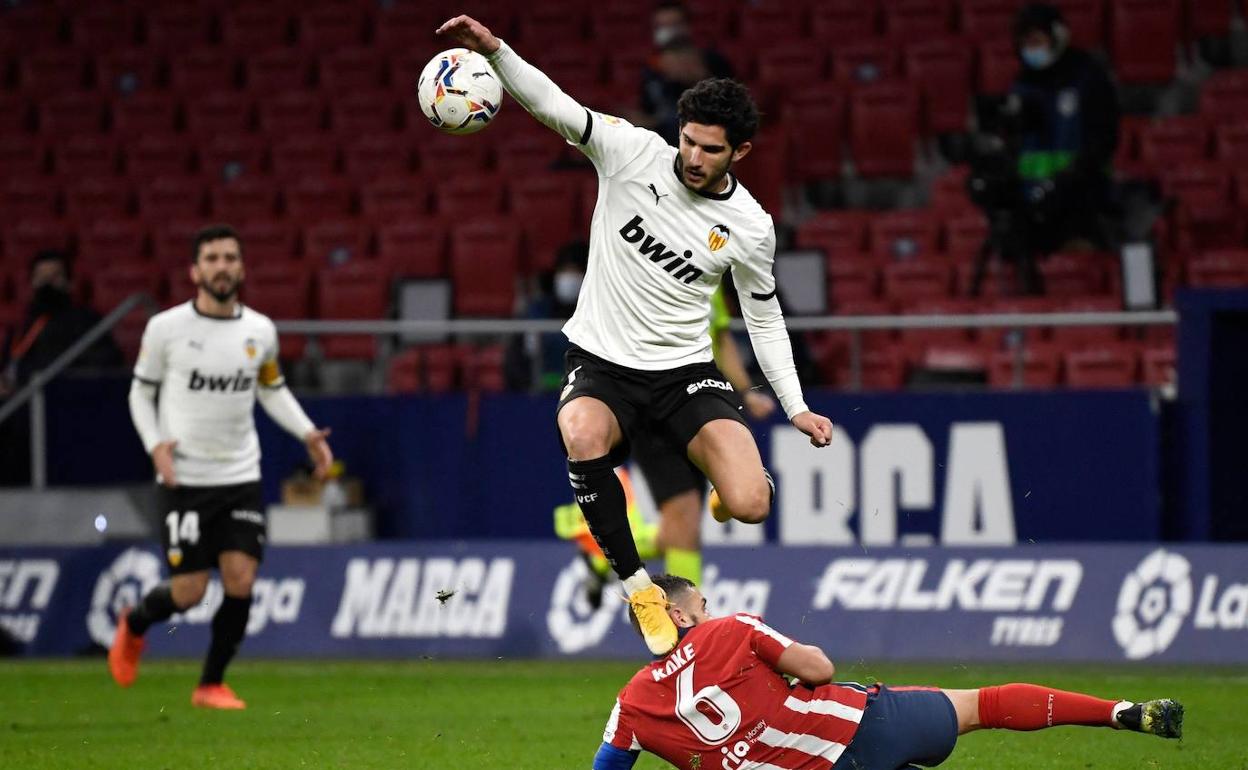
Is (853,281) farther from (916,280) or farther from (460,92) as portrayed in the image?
(460,92)

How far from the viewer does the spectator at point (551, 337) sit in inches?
525

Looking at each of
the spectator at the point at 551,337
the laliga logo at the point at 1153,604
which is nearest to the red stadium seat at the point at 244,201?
the spectator at the point at 551,337

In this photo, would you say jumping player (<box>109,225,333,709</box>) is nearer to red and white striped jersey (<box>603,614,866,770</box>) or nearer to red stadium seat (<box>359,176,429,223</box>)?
red and white striped jersey (<box>603,614,866,770</box>)

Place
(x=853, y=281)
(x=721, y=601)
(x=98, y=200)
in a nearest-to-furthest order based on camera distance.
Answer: (x=721, y=601) < (x=853, y=281) < (x=98, y=200)

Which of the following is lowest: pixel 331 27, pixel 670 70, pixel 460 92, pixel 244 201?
pixel 244 201

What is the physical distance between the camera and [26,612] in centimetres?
1327

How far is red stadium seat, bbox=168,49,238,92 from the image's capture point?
19.2 metres

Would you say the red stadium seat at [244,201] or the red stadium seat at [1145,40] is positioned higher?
the red stadium seat at [1145,40]

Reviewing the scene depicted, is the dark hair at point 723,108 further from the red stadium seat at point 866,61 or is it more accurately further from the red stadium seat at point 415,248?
the red stadium seat at point 866,61

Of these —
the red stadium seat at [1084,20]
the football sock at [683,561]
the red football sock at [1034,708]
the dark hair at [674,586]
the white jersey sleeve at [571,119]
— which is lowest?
the football sock at [683,561]

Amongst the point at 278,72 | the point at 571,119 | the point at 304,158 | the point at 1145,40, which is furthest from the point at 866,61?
the point at 571,119

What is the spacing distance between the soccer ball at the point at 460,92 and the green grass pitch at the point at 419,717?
2496mm

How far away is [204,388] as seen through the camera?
10273 millimetres

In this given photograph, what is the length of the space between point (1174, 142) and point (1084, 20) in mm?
1516
